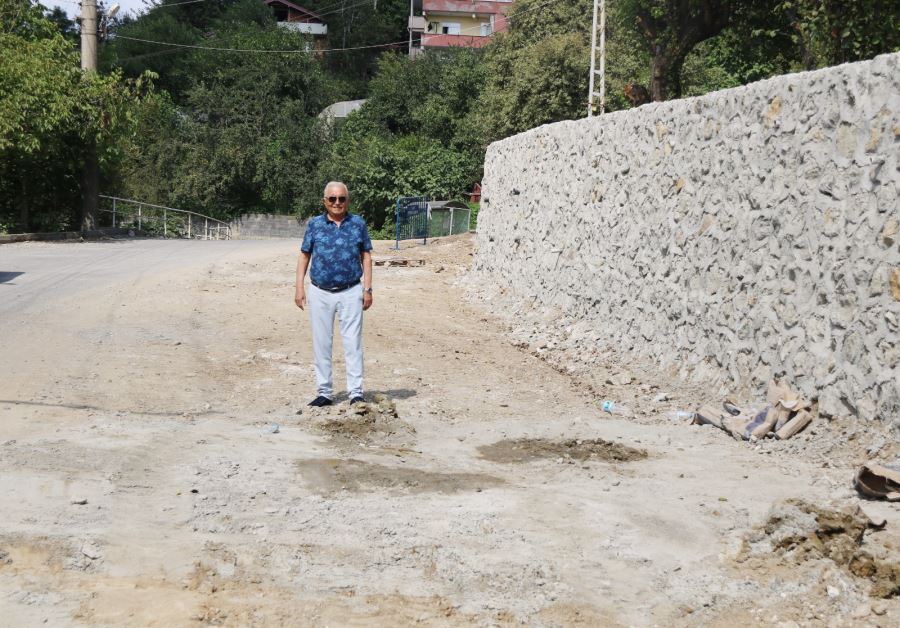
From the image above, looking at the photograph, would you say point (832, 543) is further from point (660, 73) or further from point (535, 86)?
point (535, 86)

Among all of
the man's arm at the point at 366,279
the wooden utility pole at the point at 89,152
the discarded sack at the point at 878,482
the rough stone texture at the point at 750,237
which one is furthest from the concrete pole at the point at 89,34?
the discarded sack at the point at 878,482

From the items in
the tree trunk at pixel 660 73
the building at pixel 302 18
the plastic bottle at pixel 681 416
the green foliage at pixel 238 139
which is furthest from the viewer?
the building at pixel 302 18

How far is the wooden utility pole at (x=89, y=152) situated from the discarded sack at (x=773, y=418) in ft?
64.1

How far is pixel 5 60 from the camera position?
20.9 m

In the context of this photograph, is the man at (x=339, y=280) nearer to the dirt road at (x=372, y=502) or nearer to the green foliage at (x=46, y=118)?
the dirt road at (x=372, y=502)

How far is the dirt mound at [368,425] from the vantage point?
6.65m

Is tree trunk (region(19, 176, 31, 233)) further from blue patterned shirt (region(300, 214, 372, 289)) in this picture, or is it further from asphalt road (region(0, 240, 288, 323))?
blue patterned shirt (region(300, 214, 372, 289))

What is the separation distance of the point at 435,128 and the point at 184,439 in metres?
38.6

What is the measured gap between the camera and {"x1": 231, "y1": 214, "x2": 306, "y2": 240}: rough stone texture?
43.2m

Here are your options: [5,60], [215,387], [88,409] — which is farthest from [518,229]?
[5,60]

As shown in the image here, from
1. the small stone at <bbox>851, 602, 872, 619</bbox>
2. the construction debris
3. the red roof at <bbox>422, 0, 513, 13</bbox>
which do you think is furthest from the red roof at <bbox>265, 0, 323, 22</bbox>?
the small stone at <bbox>851, 602, 872, 619</bbox>

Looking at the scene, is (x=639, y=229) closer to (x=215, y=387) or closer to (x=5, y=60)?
(x=215, y=387)

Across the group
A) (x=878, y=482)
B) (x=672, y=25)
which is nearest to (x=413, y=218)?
(x=672, y=25)

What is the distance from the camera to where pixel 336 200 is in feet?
23.5
